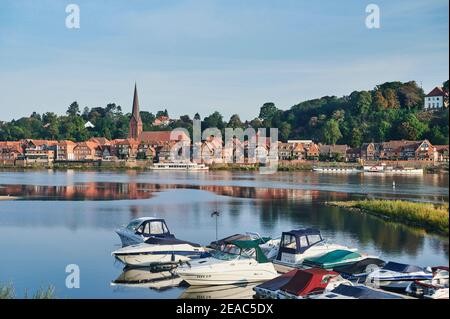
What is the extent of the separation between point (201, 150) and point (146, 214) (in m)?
45.3

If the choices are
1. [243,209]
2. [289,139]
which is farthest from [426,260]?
[289,139]

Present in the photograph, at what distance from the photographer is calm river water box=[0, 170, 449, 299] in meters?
10.8

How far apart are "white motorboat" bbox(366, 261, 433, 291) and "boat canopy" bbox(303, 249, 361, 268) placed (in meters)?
1.29

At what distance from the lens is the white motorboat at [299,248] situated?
11.1 meters

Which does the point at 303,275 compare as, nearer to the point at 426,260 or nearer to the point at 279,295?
the point at 279,295

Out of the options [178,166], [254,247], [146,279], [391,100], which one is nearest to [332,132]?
[391,100]

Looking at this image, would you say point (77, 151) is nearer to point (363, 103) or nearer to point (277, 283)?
point (363, 103)

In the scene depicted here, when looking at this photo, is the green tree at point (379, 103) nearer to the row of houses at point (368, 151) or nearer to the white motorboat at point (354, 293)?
the row of houses at point (368, 151)

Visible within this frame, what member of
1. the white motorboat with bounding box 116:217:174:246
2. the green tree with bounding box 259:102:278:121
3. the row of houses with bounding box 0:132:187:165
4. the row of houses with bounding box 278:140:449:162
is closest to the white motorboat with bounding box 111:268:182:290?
the white motorboat with bounding box 116:217:174:246

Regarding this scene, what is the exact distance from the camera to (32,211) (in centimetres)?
2130

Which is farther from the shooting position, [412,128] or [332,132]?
[332,132]

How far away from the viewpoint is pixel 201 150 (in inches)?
2589

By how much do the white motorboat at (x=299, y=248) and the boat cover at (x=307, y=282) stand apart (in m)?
2.41

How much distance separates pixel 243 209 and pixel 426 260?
34.8ft
